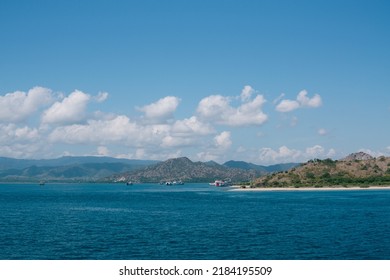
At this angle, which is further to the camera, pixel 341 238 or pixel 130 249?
pixel 341 238

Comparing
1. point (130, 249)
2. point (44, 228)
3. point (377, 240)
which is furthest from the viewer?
point (44, 228)

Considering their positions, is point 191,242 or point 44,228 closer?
point 191,242

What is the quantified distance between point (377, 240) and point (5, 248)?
2882 inches

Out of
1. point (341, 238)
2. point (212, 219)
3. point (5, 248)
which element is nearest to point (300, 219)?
point (212, 219)

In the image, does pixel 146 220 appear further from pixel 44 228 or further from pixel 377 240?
pixel 377 240

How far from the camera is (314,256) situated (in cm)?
7888

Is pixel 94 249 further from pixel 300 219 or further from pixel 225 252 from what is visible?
pixel 300 219

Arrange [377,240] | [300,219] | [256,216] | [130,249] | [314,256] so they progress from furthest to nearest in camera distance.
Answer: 1. [256,216]
2. [300,219]
3. [377,240]
4. [130,249]
5. [314,256]

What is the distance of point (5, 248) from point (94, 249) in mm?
17591

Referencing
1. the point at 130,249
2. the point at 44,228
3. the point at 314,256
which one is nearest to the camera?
the point at 314,256

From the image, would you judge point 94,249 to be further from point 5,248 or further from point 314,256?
point 314,256

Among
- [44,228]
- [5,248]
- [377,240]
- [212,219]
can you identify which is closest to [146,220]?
[212,219]

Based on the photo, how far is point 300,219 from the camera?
5463 inches

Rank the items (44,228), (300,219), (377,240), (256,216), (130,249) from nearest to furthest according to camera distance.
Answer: (130,249) < (377,240) < (44,228) < (300,219) < (256,216)
